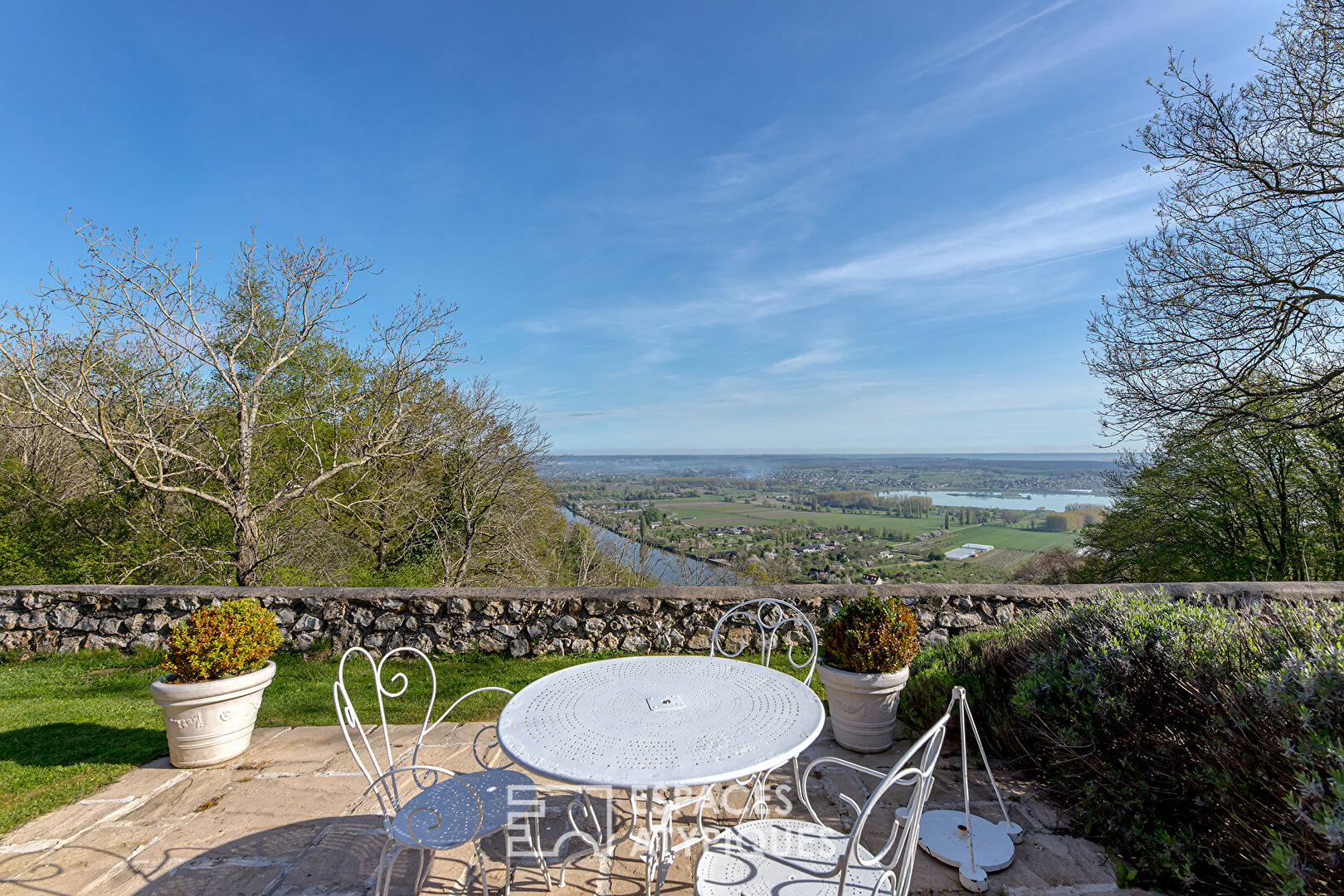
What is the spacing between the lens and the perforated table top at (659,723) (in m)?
1.58

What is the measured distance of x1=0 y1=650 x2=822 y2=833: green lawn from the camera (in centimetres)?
293

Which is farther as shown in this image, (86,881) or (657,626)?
(657,626)

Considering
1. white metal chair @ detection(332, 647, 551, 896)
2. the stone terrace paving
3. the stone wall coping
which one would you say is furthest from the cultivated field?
white metal chair @ detection(332, 647, 551, 896)

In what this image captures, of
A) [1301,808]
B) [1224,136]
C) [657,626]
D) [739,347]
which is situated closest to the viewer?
[1301,808]

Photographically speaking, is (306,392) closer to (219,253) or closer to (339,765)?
(219,253)

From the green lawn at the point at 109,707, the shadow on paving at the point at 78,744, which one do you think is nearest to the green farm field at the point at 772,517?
the green lawn at the point at 109,707

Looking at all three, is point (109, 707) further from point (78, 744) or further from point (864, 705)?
point (864, 705)

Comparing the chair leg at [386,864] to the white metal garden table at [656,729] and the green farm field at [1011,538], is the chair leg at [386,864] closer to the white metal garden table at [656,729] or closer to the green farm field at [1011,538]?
the white metal garden table at [656,729]

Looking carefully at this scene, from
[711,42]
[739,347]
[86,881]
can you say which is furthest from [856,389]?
[86,881]

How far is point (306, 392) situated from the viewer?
891cm

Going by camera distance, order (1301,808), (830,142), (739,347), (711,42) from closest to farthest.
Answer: (1301,808), (711,42), (830,142), (739,347)

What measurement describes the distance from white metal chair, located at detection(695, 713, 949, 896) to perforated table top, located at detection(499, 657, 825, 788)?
268mm

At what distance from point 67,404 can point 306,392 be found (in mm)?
3640

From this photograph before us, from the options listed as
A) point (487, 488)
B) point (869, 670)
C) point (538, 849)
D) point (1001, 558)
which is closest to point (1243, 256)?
point (1001, 558)
